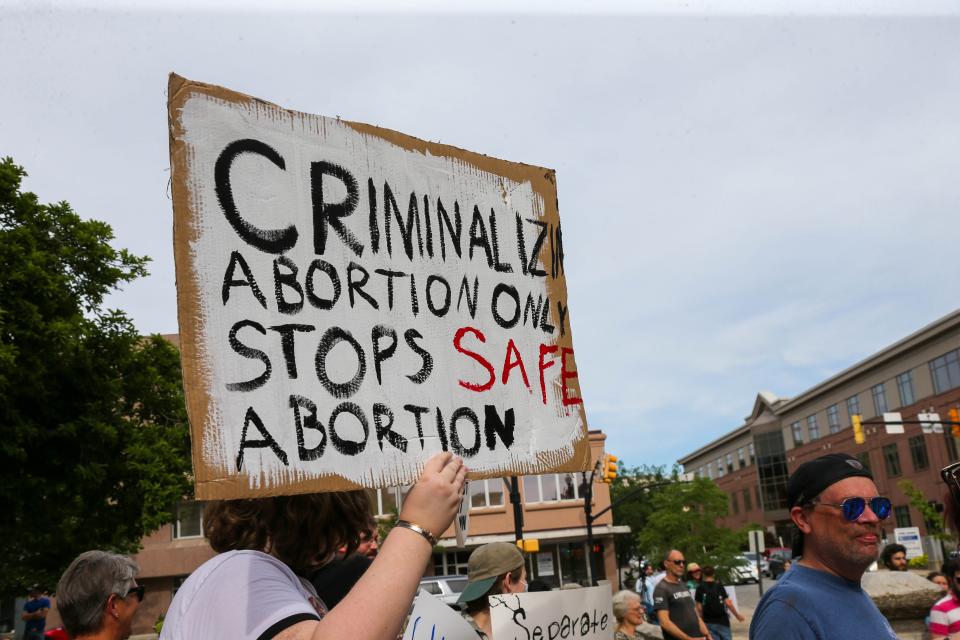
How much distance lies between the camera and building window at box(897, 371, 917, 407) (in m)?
57.2

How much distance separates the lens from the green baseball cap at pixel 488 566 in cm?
485

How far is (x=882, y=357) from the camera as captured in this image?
60219 mm

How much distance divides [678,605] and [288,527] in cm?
930

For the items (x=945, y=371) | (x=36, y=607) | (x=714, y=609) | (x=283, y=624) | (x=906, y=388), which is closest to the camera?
(x=283, y=624)

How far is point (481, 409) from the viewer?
254 centimetres

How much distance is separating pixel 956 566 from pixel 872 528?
3374 millimetres

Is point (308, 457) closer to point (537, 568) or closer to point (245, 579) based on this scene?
point (245, 579)

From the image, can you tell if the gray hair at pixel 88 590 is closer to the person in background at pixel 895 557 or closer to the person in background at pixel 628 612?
the person in background at pixel 628 612

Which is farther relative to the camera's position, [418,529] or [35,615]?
[35,615]

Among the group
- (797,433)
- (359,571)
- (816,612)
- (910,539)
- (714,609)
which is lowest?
(910,539)

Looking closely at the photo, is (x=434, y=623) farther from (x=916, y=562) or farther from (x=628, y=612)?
(x=916, y=562)

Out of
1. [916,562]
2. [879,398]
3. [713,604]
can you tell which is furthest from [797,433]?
[713,604]

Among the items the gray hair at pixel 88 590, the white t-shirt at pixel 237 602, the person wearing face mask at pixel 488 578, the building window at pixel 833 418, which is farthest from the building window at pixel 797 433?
the white t-shirt at pixel 237 602

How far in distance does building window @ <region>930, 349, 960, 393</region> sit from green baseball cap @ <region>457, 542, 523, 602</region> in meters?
53.9
